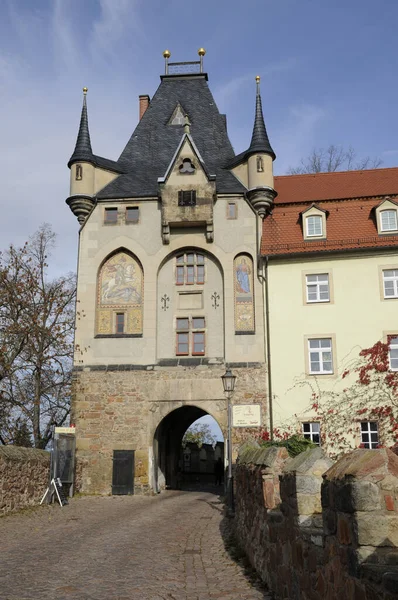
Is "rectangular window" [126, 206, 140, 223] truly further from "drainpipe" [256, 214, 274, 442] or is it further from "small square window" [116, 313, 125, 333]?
"drainpipe" [256, 214, 274, 442]

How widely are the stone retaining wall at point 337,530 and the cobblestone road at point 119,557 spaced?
1404 mm

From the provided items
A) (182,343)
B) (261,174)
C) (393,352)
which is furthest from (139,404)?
(261,174)

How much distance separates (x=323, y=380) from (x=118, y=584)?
51.6ft

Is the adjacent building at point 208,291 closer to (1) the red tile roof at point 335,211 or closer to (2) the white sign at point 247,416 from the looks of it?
(1) the red tile roof at point 335,211

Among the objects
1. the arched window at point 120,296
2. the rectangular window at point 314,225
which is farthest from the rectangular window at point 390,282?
the arched window at point 120,296

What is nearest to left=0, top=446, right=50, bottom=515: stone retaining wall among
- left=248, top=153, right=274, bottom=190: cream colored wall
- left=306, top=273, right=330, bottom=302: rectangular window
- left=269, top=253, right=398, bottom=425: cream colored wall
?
left=269, top=253, right=398, bottom=425: cream colored wall

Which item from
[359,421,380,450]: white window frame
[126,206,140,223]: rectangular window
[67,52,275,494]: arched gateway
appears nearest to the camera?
[359,421,380,450]: white window frame

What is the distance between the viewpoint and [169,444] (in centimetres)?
2883

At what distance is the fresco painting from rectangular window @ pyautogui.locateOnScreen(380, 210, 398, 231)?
5106mm

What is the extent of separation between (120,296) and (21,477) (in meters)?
9.42

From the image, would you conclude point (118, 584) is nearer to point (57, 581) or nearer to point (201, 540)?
point (57, 581)

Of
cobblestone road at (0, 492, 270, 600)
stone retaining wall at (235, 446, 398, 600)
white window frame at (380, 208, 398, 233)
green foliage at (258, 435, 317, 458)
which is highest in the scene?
white window frame at (380, 208, 398, 233)

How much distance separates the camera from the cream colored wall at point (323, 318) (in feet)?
74.4

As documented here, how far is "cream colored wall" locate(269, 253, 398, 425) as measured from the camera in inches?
893
